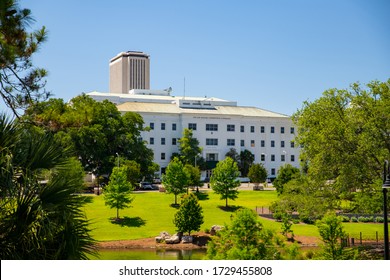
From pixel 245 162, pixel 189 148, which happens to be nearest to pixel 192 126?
pixel 189 148

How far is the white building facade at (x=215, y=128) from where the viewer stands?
185ft

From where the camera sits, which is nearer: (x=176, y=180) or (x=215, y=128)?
(x=176, y=180)

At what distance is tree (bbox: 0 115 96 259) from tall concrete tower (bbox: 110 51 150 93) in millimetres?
69786

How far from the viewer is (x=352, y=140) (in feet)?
70.9

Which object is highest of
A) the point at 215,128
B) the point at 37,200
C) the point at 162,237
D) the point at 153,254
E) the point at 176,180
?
the point at 215,128

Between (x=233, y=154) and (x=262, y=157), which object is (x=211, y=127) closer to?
(x=233, y=154)

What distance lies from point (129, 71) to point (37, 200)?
2909 inches

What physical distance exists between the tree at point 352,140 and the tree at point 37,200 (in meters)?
15.1

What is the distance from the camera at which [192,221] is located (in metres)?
28.5

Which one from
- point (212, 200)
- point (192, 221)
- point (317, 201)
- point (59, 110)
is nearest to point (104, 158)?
point (212, 200)

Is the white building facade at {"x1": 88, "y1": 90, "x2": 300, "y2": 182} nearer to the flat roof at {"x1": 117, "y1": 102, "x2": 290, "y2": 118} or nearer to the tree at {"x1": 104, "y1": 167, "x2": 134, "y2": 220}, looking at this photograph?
the flat roof at {"x1": 117, "y1": 102, "x2": 290, "y2": 118}

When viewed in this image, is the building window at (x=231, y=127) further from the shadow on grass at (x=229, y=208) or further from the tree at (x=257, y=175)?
the shadow on grass at (x=229, y=208)

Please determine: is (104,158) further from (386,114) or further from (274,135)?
(386,114)

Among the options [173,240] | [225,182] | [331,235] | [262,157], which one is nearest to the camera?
[331,235]
